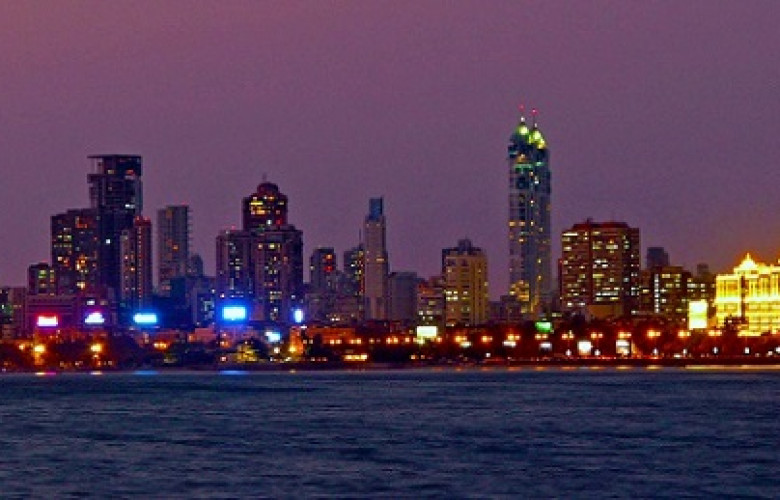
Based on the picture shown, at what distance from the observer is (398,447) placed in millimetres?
88625

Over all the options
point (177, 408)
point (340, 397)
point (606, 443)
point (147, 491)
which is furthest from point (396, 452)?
point (340, 397)

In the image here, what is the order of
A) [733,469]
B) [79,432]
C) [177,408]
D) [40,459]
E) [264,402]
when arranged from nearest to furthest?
1. [733,469]
2. [40,459]
3. [79,432]
4. [177,408]
5. [264,402]

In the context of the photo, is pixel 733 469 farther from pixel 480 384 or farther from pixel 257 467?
pixel 480 384

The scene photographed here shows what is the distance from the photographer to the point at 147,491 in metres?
69.8

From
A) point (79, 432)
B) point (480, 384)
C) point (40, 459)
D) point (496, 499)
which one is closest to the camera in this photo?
point (496, 499)

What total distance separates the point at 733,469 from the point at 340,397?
84442mm

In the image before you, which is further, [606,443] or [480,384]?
[480,384]

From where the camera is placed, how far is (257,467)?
261 ft

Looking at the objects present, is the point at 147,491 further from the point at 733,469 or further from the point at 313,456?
the point at 733,469

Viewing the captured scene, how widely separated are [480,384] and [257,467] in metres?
118

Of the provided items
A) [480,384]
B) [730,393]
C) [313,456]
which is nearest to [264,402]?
[730,393]

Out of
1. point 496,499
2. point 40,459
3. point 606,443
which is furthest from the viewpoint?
point 606,443

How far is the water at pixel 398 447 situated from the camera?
70750 mm

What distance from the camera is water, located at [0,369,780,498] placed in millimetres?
70750
